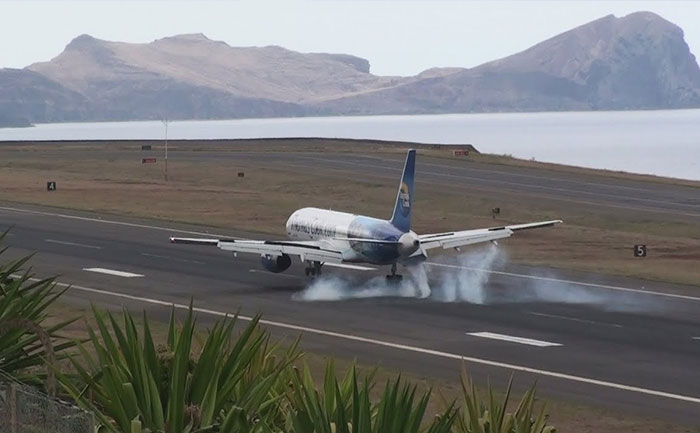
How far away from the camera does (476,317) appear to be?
5616cm

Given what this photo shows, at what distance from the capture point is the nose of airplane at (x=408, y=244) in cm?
5875

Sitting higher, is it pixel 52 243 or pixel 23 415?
pixel 23 415

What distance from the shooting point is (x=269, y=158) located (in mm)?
153250

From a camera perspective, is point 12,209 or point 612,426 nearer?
point 612,426

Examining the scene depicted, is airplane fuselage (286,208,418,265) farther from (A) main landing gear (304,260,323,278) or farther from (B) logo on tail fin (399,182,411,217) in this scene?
(A) main landing gear (304,260,323,278)

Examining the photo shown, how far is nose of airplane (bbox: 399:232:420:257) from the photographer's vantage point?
2313 inches

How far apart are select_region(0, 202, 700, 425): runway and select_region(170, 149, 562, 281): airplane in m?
1.84

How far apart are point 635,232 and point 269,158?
64.5 meters

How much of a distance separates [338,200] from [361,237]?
52.6m

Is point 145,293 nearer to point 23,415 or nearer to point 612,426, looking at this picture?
point 612,426

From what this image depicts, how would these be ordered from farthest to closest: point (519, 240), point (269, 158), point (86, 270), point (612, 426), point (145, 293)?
point (269, 158) < point (519, 240) < point (86, 270) < point (145, 293) < point (612, 426)

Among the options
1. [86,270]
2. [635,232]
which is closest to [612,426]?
[86,270]

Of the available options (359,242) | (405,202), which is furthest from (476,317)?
(359,242)

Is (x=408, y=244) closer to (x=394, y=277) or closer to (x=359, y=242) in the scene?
(x=359, y=242)
